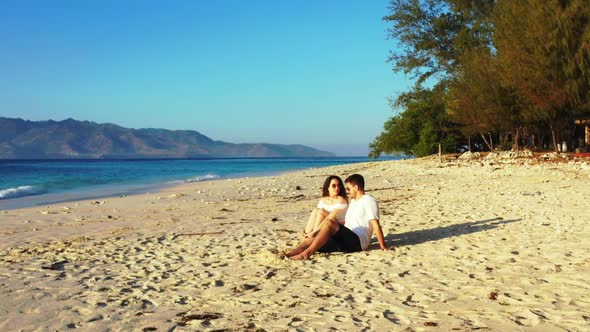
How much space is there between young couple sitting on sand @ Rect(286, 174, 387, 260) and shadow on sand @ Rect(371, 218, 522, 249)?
0.52 m

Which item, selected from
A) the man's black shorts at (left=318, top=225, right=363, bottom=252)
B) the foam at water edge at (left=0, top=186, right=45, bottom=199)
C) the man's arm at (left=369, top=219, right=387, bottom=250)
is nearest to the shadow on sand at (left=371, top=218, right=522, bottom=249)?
the man's arm at (left=369, top=219, right=387, bottom=250)

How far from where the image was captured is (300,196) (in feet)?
58.0

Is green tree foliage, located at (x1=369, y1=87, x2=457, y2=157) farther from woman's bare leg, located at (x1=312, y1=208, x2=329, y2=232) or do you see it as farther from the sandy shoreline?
woman's bare leg, located at (x1=312, y1=208, x2=329, y2=232)

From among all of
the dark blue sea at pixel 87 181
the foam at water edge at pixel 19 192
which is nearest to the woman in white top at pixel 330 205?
the dark blue sea at pixel 87 181

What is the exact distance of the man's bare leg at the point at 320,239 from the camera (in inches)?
298

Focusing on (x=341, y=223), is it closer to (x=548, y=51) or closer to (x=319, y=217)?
(x=319, y=217)

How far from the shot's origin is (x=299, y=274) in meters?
6.78

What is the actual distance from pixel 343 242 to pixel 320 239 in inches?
17.4

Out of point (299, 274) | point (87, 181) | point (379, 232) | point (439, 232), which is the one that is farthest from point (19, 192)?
point (299, 274)

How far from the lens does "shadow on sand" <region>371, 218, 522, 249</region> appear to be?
877 centimetres

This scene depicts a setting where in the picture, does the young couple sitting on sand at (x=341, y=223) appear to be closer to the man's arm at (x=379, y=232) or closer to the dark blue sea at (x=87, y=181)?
the man's arm at (x=379, y=232)

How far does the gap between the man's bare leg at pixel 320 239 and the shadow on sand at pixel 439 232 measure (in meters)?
0.95

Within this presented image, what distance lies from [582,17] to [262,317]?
2292 centimetres

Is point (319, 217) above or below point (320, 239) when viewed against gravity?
above
